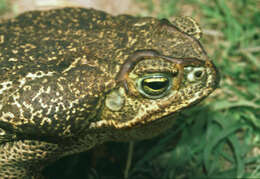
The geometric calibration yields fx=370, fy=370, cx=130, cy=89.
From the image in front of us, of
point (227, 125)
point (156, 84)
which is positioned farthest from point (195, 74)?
point (227, 125)

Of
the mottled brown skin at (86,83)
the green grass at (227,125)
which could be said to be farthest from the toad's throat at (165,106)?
the green grass at (227,125)

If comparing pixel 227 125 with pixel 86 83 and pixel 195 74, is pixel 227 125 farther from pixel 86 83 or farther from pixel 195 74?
pixel 86 83

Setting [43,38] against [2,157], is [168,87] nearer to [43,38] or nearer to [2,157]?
[43,38]

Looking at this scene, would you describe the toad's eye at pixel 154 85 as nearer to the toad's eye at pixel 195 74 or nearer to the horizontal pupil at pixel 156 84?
the horizontal pupil at pixel 156 84

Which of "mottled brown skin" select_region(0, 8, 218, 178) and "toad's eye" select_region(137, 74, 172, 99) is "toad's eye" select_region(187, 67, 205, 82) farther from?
"toad's eye" select_region(137, 74, 172, 99)

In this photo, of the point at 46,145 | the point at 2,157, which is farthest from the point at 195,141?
the point at 2,157

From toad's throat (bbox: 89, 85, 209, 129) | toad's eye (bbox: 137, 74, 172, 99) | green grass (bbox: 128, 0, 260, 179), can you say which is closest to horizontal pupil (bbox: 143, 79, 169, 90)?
toad's eye (bbox: 137, 74, 172, 99)
